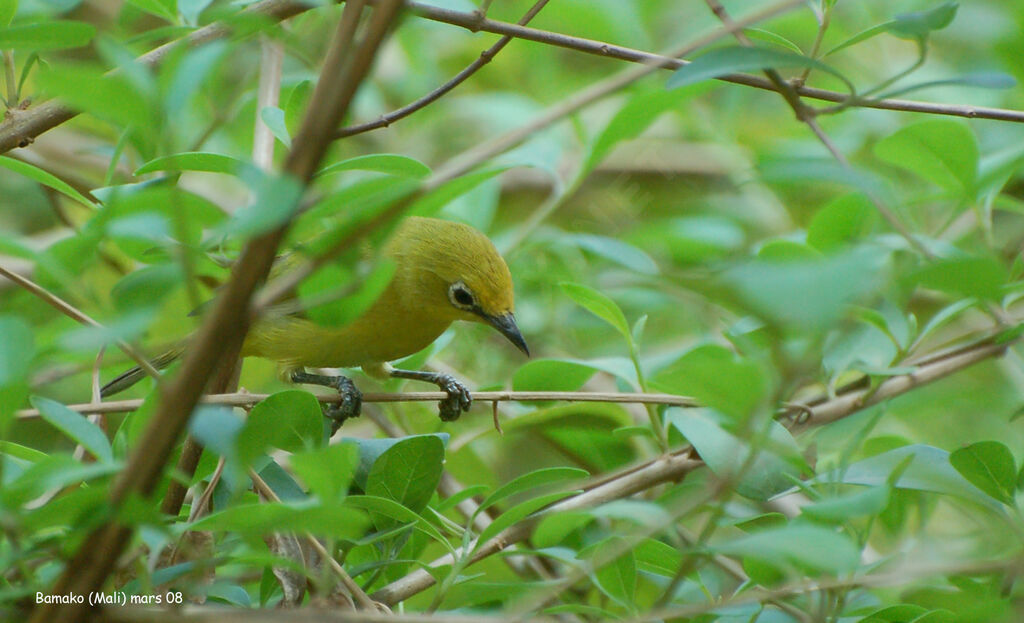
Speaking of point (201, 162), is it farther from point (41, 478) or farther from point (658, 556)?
point (658, 556)

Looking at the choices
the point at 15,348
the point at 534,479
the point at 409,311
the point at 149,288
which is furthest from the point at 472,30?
the point at 409,311

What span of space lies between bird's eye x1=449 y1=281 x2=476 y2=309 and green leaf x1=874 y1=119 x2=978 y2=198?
4.64 ft

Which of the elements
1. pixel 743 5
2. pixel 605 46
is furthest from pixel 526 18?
pixel 743 5

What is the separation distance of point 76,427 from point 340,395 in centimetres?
145

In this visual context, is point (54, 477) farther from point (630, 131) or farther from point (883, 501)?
point (630, 131)

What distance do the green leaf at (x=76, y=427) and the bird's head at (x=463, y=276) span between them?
198cm

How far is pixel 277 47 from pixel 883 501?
6.89 feet

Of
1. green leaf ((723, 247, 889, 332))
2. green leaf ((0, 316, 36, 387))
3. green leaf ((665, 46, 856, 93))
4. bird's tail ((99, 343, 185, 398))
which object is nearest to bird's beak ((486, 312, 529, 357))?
bird's tail ((99, 343, 185, 398))

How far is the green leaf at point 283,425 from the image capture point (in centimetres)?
136

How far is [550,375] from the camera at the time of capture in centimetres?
233

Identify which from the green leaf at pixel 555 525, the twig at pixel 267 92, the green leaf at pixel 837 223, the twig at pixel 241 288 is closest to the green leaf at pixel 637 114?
the green leaf at pixel 837 223

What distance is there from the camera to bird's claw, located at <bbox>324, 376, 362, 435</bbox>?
2709mm

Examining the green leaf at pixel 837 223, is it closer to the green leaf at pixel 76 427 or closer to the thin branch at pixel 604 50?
the thin branch at pixel 604 50

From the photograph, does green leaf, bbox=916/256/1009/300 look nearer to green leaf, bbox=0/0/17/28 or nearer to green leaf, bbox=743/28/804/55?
green leaf, bbox=743/28/804/55
